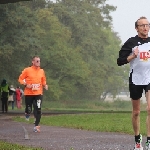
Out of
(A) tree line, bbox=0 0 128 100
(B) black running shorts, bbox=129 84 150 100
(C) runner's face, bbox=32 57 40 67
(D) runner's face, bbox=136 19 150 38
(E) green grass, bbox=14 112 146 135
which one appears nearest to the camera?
(D) runner's face, bbox=136 19 150 38

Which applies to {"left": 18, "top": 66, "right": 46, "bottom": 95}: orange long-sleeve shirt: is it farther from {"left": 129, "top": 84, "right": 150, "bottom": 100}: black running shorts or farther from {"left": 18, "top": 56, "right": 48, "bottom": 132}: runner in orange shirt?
{"left": 129, "top": 84, "right": 150, "bottom": 100}: black running shorts

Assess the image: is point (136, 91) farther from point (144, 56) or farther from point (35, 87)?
point (35, 87)

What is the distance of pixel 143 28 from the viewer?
8562 millimetres

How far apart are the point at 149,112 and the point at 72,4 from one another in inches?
2832

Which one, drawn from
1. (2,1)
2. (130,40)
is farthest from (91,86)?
(130,40)

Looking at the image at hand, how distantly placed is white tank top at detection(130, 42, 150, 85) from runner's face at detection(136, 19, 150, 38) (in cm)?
15

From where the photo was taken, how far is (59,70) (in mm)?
68375

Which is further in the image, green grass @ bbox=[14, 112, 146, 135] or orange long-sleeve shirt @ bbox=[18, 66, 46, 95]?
green grass @ bbox=[14, 112, 146, 135]

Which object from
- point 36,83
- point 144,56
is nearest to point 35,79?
point 36,83

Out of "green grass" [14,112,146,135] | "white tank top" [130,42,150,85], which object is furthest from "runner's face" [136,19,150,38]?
"green grass" [14,112,146,135]

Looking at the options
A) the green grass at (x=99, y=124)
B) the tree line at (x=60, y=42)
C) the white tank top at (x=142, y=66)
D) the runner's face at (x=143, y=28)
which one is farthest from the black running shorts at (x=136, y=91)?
the tree line at (x=60, y=42)

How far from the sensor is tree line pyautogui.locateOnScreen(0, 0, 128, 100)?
5066 cm

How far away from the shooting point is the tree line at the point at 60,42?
50656 mm

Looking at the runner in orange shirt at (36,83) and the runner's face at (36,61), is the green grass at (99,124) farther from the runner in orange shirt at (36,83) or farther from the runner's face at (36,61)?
the runner's face at (36,61)
